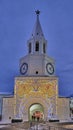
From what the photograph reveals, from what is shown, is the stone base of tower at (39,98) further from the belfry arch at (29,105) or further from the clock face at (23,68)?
the clock face at (23,68)

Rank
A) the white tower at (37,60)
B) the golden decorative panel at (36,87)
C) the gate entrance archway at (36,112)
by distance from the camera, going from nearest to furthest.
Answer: the golden decorative panel at (36,87), the gate entrance archway at (36,112), the white tower at (37,60)

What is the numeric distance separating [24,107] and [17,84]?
386cm

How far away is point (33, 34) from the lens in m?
42.8

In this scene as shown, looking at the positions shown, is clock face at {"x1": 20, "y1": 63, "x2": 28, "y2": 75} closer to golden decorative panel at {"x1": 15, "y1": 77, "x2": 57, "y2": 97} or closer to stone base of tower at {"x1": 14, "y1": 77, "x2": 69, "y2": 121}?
stone base of tower at {"x1": 14, "y1": 77, "x2": 69, "y2": 121}

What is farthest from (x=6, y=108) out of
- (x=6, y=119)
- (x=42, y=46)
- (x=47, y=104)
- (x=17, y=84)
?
(x=42, y=46)

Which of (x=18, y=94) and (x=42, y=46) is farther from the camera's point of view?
(x=42, y=46)

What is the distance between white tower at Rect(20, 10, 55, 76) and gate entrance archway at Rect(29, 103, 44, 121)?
222 inches

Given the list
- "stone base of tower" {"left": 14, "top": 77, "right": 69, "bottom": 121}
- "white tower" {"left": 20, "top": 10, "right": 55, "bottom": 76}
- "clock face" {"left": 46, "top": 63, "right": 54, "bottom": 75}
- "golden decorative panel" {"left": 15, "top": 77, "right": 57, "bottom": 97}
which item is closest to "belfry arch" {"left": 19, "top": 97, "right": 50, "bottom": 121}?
"stone base of tower" {"left": 14, "top": 77, "right": 69, "bottom": 121}

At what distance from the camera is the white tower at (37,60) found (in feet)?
129

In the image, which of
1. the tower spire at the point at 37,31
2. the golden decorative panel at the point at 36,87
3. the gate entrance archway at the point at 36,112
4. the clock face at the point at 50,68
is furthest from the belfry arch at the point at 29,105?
the tower spire at the point at 37,31

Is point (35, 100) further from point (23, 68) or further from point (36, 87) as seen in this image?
point (23, 68)

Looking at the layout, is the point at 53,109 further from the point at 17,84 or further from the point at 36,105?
the point at 17,84

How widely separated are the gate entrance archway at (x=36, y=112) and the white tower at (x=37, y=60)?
18.5 feet

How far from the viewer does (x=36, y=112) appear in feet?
134
